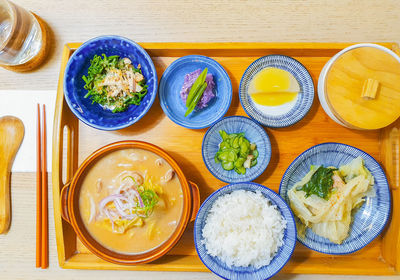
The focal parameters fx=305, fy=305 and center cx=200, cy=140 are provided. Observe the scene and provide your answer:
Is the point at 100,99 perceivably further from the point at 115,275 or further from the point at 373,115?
the point at 373,115

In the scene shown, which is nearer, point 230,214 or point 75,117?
point 230,214

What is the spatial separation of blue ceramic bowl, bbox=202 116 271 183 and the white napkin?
3.29 feet

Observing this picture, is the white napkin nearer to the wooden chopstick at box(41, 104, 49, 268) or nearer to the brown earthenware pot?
the wooden chopstick at box(41, 104, 49, 268)

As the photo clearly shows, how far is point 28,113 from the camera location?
1936 millimetres

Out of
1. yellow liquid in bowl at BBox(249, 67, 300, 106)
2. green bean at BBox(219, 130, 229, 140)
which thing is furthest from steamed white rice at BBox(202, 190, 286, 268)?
yellow liquid in bowl at BBox(249, 67, 300, 106)

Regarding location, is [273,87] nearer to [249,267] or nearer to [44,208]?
[249,267]

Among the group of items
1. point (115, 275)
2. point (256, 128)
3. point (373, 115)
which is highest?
point (373, 115)

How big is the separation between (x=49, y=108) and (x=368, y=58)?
6.31 feet

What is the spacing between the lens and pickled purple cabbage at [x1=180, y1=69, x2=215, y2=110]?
1.84 metres

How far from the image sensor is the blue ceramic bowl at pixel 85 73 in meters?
1.78

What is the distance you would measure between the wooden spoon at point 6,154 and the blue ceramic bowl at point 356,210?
5.46 ft

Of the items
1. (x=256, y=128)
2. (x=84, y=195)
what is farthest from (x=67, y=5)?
(x=256, y=128)

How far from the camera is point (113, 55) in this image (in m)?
1.89

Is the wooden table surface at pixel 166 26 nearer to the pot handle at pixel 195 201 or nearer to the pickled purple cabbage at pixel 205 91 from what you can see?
the pickled purple cabbage at pixel 205 91
